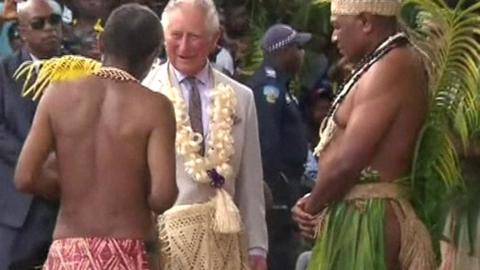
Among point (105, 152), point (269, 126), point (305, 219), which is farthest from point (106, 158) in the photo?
point (269, 126)

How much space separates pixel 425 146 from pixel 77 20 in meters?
5.44

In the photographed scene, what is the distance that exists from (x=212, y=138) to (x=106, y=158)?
47.3 inches

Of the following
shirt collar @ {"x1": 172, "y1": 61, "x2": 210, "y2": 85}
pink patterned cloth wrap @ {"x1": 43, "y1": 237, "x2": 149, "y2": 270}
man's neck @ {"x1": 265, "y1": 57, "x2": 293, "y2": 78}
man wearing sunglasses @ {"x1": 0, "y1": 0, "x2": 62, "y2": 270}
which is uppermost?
man's neck @ {"x1": 265, "y1": 57, "x2": 293, "y2": 78}

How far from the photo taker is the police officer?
11250 millimetres

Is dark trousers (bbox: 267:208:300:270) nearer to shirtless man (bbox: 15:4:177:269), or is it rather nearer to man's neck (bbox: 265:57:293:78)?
man's neck (bbox: 265:57:293:78)

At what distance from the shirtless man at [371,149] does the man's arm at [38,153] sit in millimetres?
1180

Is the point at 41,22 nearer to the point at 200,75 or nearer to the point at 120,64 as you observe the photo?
the point at 200,75

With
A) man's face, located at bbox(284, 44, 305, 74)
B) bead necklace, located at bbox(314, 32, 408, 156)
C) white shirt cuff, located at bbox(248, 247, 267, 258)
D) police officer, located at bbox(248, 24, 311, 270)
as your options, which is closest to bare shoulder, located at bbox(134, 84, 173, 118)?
→ bead necklace, located at bbox(314, 32, 408, 156)

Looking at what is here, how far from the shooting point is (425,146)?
7074 millimetres

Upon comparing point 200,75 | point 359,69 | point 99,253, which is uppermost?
point 200,75

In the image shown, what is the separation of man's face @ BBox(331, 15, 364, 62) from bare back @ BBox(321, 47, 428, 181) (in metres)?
0.18

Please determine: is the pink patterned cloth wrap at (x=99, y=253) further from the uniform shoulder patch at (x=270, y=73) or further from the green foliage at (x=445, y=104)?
the uniform shoulder patch at (x=270, y=73)

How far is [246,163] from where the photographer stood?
8062 mm

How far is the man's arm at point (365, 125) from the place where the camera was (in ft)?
22.2
